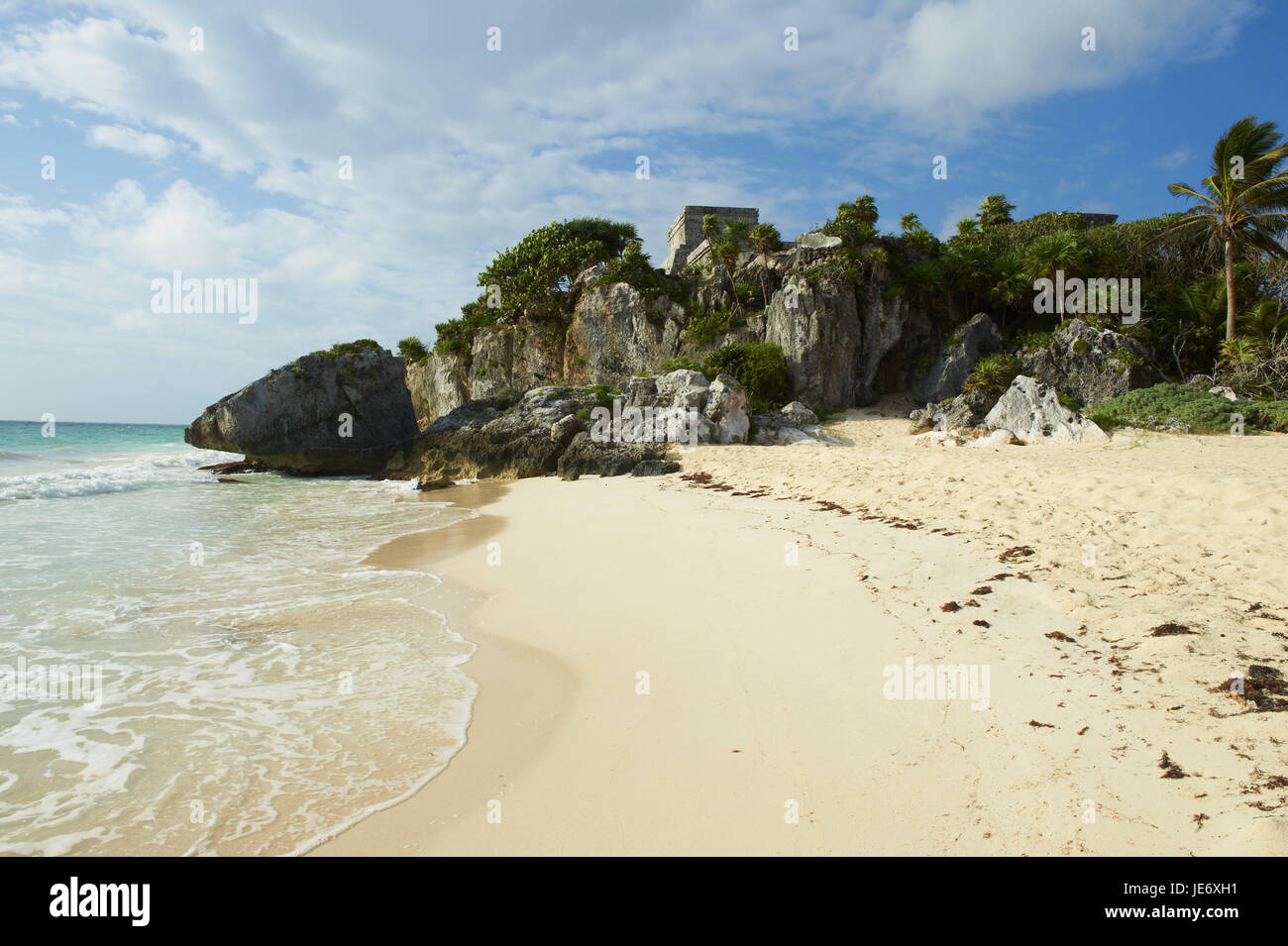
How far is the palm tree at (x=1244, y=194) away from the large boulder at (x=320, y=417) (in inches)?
1142

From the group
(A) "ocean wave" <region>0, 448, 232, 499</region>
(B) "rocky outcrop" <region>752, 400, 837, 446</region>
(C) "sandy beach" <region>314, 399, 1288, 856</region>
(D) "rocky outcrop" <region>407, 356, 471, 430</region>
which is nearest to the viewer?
(C) "sandy beach" <region>314, 399, 1288, 856</region>

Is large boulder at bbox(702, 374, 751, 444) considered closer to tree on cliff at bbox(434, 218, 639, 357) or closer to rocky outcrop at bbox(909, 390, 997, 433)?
rocky outcrop at bbox(909, 390, 997, 433)

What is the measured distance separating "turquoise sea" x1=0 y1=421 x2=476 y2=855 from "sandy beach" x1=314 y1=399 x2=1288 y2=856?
42 centimetres

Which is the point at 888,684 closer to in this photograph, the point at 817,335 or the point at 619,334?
the point at 817,335

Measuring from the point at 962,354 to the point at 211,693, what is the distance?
25952mm

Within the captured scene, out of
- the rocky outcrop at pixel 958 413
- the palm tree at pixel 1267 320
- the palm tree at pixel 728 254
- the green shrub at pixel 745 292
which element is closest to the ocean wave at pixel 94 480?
the green shrub at pixel 745 292

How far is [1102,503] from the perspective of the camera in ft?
24.2

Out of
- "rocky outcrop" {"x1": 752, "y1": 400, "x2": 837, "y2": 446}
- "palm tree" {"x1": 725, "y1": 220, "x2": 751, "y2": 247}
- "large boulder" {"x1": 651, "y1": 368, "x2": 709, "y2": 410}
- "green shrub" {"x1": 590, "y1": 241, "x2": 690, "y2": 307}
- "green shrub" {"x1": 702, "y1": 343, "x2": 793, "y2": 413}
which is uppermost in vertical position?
"palm tree" {"x1": 725, "y1": 220, "x2": 751, "y2": 247}

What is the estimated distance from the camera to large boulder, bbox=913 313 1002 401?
24.1m

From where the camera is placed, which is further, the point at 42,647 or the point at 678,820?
the point at 42,647

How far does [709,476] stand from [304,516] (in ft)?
29.7

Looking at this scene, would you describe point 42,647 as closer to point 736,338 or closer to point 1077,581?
point 1077,581

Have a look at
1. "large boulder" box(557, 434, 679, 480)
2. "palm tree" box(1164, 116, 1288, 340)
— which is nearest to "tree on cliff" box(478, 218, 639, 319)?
"large boulder" box(557, 434, 679, 480)
